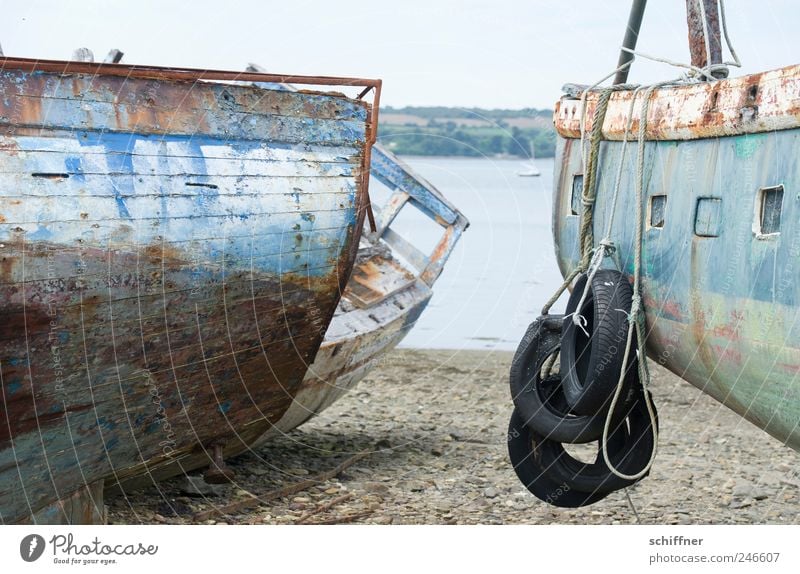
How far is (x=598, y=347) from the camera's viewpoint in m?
5.79

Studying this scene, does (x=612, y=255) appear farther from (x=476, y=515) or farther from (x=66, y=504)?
(x=66, y=504)

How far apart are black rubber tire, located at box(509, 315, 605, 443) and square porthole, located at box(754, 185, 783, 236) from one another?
1.42 m

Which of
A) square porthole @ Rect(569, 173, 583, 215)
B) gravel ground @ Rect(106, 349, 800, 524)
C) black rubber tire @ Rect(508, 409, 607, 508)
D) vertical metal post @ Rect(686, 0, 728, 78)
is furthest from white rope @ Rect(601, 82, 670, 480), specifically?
gravel ground @ Rect(106, 349, 800, 524)

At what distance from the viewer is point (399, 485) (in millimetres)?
8086

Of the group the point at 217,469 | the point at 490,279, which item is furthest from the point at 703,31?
the point at 490,279

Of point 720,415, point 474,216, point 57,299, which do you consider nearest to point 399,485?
point 57,299

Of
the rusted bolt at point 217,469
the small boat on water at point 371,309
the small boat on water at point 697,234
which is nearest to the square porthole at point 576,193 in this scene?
the small boat on water at point 697,234

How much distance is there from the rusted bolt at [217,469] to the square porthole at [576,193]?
8.84 feet

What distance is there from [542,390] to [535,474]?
0.47 meters

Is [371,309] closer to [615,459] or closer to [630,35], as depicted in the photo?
[630,35]

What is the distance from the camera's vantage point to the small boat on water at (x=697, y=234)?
5.07 meters

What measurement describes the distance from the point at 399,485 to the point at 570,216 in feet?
7.34
